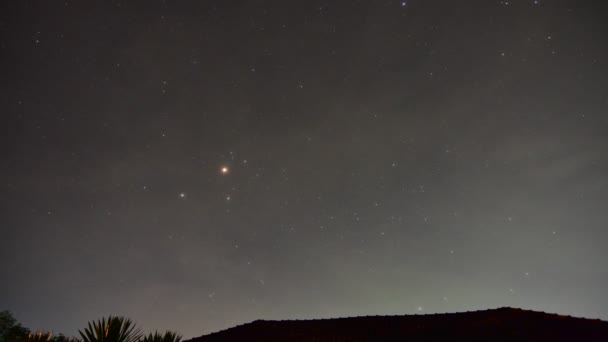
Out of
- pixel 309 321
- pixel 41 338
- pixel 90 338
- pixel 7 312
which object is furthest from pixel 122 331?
pixel 7 312

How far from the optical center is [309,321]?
52.3ft

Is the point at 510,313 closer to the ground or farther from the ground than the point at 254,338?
farther from the ground

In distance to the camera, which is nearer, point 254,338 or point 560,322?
point 560,322

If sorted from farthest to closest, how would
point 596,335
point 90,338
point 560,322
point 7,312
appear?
1. point 7,312
2. point 560,322
3. point 596,335
4. point 90,338

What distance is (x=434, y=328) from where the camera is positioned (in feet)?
42.1

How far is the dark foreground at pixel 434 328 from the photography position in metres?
10.9

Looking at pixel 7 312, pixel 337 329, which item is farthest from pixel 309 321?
pixel 7 312

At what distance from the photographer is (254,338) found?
14484 millimetres

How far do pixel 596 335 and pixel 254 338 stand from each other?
12.3 metres

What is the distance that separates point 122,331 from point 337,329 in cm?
986

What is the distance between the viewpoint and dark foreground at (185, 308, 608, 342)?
427 inches

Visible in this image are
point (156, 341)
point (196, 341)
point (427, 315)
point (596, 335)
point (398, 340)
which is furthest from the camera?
point (196, 341)

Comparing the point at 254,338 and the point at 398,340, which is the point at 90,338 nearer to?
the point at 254,338

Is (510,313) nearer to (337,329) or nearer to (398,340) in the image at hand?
(398,340)
